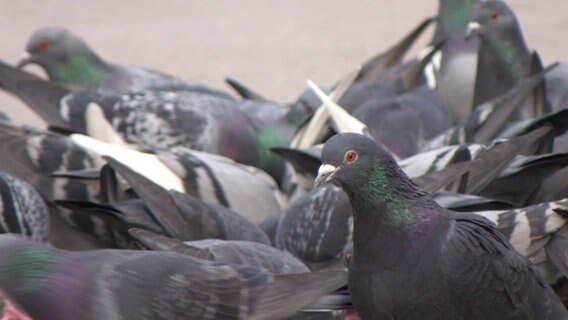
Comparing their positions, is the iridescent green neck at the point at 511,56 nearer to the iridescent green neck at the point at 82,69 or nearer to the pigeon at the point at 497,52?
the pigeon at the point at 497,52

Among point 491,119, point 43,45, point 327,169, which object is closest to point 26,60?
point 43,45

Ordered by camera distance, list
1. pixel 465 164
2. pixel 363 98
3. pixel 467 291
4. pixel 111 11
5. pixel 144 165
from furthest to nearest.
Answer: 1. pixel 111 11
2. pixel 363 98
3. pixel 144 165
4. pixel 465 164
5. pixel 467 291

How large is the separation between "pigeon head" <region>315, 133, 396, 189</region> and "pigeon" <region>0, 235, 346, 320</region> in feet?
0.91

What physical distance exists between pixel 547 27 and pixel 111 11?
9.18ft

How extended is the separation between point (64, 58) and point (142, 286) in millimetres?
2982

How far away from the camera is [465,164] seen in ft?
12.1

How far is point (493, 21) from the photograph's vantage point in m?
4.81

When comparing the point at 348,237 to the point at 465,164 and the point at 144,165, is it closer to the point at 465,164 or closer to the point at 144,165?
the point at 465,164

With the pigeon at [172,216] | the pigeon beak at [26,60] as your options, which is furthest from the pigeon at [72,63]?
the pigeon at [172,216]

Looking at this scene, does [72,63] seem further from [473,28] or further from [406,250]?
[406,250]

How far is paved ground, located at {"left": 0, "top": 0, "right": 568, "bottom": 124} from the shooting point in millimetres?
6879

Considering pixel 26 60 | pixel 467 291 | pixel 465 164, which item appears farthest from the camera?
Result: pixel 26 60

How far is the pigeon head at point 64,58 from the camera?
5.77 metres

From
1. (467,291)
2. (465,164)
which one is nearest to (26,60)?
(465,164)
